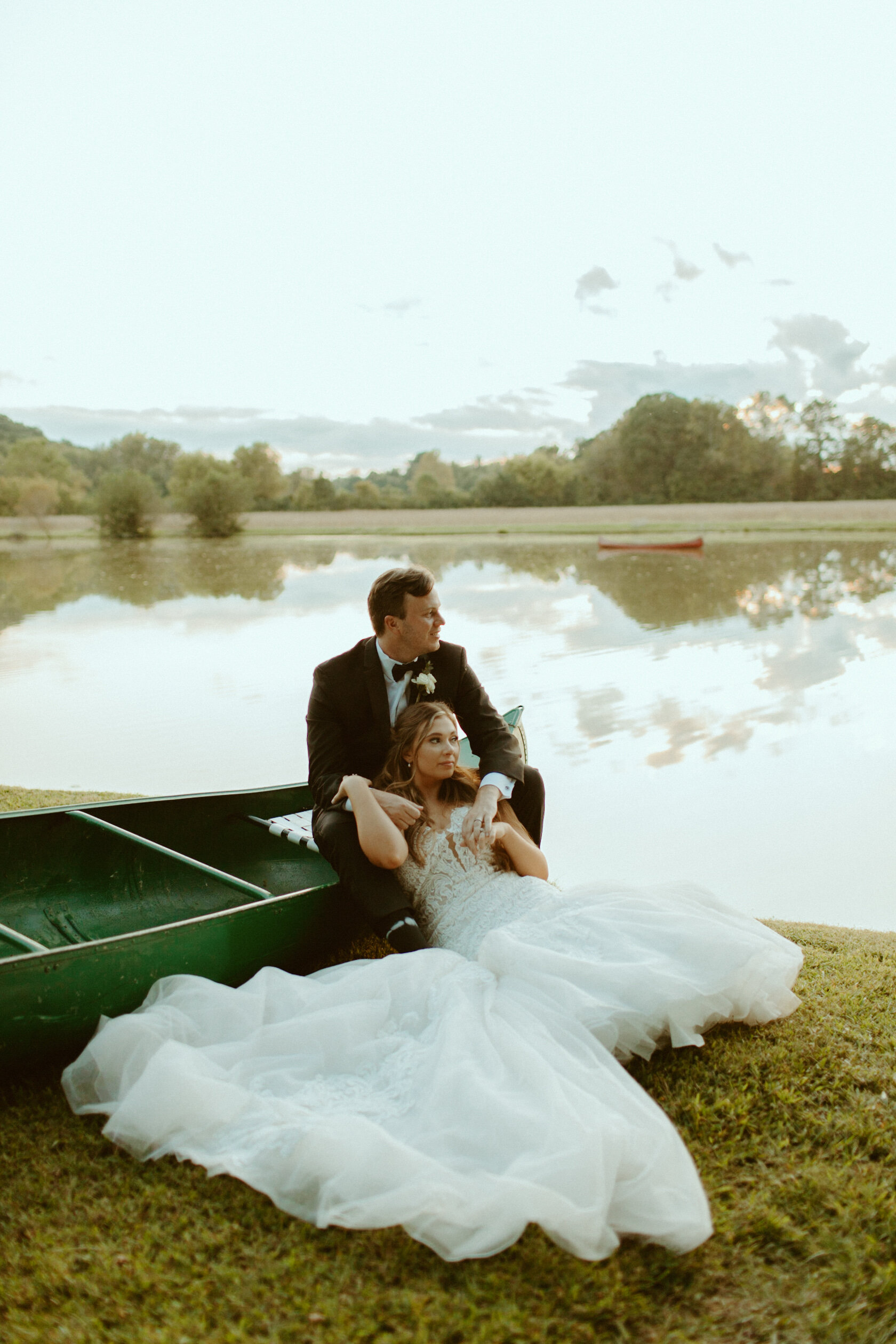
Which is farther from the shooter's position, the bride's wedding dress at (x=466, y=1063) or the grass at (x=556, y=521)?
the grass at (x=556, y=521)

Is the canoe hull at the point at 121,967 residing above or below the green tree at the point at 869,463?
below

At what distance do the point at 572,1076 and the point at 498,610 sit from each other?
11.7 m

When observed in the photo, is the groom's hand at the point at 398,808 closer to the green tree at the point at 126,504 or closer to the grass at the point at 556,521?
the grass at the point at 556,521

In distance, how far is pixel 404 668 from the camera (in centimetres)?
338

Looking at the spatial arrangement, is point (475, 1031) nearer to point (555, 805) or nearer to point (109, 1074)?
point (109, 1074)

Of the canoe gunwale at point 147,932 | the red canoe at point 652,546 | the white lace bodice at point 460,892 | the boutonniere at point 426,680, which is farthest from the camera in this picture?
the red canoe at point 652,546

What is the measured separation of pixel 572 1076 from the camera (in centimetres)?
210

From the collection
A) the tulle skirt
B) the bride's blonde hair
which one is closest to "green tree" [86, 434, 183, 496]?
the bride's blonde hair

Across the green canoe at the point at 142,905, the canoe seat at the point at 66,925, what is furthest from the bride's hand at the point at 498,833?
the canoe seat at the point at 66,925

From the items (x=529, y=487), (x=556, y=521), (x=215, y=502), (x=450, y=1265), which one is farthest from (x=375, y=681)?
(x=529, y=487)

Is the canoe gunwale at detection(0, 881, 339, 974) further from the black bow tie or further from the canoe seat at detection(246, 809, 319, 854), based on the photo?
the black bow tie

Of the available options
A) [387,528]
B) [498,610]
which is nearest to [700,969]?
[498,610]

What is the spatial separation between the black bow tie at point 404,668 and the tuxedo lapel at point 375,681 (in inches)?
1.7

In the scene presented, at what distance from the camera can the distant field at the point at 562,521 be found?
117 ft
